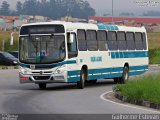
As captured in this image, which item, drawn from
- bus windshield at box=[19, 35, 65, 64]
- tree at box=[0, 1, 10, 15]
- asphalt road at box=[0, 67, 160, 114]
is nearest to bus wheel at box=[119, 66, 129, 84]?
bus windshield at box=[19, 35, 65, 64]

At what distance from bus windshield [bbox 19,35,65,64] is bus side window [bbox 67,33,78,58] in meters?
0.32

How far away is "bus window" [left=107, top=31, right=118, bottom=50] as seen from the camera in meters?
29.6

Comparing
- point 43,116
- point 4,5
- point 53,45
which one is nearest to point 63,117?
point 43,116

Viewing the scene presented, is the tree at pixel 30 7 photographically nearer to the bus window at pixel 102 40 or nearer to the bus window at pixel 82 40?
the bus window at pixel 102 40

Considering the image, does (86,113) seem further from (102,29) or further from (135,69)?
(135,69)

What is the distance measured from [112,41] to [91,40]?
2.56 meters

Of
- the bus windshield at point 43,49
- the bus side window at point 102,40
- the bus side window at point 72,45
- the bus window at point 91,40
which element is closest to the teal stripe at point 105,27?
the bus side window at point 102,40

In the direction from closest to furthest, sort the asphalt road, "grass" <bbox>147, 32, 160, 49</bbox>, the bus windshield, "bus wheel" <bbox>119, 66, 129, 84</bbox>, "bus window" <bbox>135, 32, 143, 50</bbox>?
the asphalt road < the bus windshield < "bus wheel" <bbox>119, 66, 129, 84</bbox> < "bus window" <bbox>135, 32, 143, 50</bbox> < "grass" <bbox>147, 32, 160, 49</bbox>

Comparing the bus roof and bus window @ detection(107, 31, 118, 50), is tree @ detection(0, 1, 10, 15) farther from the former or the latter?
bus window @ detection(107, 31, 118, 50)

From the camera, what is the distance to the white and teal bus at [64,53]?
2483 centimetres

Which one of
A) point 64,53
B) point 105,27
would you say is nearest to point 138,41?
point 105,27

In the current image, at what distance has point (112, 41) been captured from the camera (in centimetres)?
2994

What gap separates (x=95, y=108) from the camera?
17.0m

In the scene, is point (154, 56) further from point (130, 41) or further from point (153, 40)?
point (130, 41)
